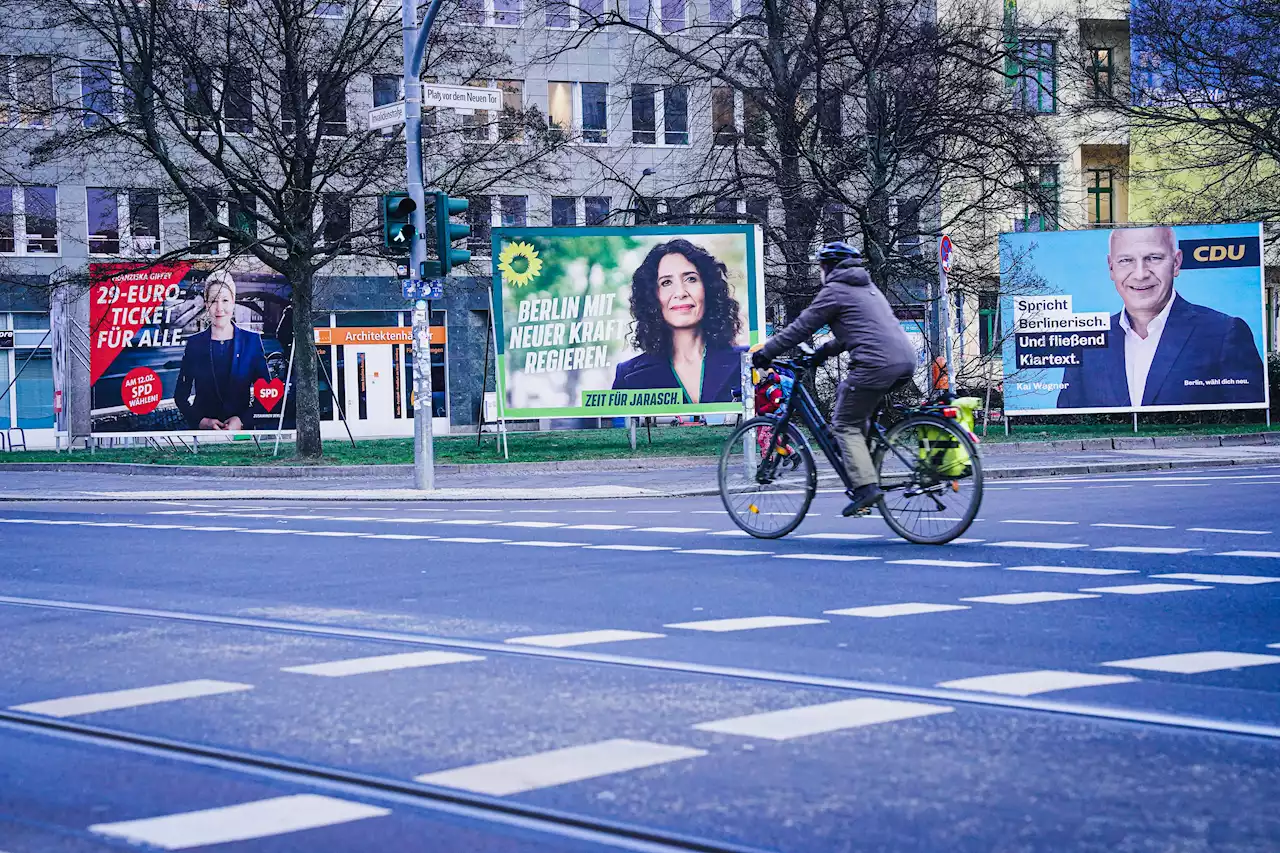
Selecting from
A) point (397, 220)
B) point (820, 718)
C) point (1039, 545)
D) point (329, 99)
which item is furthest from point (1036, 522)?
point (329, 99)

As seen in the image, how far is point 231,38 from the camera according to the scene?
31.4 metres

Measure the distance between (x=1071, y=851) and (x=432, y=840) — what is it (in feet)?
4.68

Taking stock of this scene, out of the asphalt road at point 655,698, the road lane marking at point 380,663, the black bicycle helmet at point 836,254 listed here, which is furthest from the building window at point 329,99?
the road lane marking at point 380,663

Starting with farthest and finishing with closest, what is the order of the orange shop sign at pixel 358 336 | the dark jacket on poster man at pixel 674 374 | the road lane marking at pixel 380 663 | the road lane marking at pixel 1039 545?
the orange shop sign at pixel 358 336 < the dark jacket on poster man at pixel 674 374 < the road lane marking at pixel 1039 545 < the road lane marking at pixel 380 663

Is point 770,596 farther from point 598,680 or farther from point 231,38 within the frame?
point 231,38

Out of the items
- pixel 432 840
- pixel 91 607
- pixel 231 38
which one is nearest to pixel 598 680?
pixel 432 840

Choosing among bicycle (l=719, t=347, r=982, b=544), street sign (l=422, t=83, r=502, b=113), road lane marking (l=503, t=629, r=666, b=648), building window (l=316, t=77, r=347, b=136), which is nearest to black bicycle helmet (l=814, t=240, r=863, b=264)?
bicycle (l=719, t=347, r=982, b=544)

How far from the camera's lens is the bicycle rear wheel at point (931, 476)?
1136 centimetres

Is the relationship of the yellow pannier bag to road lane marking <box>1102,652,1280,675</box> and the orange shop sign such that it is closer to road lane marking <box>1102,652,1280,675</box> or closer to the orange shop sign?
road lane marking <box>1102,652,1280,675</box>

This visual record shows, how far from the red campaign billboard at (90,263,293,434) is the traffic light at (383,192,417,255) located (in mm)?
13807

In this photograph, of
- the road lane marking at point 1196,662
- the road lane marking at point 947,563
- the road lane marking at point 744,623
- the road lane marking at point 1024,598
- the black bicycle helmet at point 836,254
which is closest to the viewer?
the road lane marking at point 1196,662

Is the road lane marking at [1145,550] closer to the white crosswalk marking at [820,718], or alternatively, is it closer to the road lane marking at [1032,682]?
the road lane marking at [1032,682]

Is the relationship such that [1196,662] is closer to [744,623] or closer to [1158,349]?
[744,623]

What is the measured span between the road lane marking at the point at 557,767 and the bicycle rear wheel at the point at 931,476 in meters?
6.53
